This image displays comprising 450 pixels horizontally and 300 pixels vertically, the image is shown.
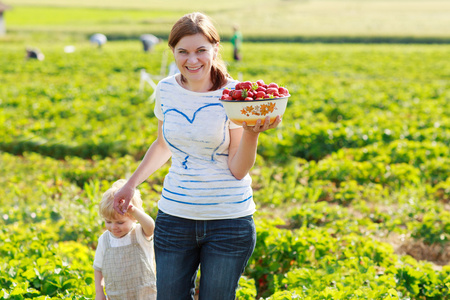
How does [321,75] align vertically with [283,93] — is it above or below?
below

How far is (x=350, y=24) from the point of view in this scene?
53000mm

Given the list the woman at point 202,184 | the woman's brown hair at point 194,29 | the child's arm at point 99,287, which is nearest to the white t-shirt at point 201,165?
the woman at point 202,184

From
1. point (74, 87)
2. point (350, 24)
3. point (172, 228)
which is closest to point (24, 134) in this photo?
point (74, 87)

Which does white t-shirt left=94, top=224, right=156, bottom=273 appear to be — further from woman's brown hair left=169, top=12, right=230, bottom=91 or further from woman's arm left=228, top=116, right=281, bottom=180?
woman's brown hair left=169, top=12, right=230, bottom=91

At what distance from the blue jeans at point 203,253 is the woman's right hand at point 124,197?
0.22m

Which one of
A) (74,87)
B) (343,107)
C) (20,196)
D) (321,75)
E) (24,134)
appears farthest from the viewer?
(321,75)

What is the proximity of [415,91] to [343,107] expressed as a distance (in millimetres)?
A: 3361

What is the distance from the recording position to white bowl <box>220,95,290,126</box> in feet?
7.41

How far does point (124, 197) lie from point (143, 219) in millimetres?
262

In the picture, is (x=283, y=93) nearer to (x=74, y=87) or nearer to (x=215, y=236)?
(x=215, y=236)

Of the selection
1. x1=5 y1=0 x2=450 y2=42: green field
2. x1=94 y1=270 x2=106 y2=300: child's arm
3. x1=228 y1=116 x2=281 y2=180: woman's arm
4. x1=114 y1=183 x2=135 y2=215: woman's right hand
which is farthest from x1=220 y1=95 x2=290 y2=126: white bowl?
x1=5 y1=0 x2=450 y2=42: green field

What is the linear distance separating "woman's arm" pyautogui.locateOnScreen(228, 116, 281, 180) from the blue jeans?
24cm

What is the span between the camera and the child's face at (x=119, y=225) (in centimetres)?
297

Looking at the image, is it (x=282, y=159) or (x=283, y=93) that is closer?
(x=283, y=93)
